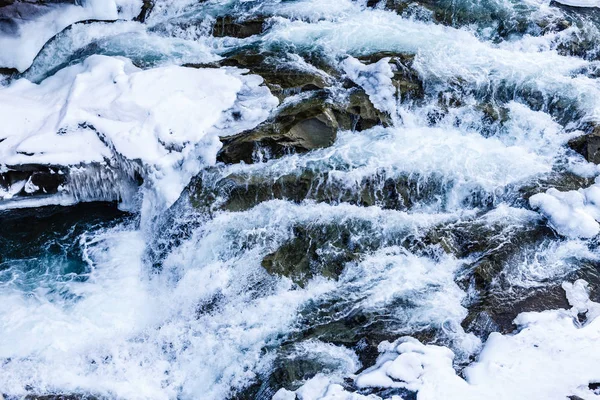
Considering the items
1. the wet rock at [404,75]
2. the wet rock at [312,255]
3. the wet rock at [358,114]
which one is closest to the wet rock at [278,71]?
the wet rock at [358,114]

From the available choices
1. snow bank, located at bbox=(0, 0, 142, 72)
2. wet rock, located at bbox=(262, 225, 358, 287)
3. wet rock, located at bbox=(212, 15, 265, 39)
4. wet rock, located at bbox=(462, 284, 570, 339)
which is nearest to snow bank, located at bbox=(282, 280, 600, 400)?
wet rock, located at bbox=(462, 284, 570, 339)

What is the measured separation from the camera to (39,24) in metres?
10.3

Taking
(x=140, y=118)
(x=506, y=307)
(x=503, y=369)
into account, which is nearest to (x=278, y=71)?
(x=140, y=118)

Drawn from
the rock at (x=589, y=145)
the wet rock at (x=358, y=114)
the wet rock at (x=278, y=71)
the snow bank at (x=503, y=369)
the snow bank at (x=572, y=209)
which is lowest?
the snow bank at (x=503, y=369)

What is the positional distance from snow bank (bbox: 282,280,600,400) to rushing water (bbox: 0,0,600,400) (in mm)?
30

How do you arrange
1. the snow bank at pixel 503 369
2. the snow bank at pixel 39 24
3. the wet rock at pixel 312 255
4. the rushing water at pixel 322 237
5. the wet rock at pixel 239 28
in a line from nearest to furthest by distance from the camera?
the snow bank at pixel 503 369 → the rushing water at pixel 322 237 → the wet rock at pixel 312 255 → the snow bank at pixel 39 24 → the wet rock at pixel 239 28

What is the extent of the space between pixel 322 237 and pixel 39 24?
254 inches

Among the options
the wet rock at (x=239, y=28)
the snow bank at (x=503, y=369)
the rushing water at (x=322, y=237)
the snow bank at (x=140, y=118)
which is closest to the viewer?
the snow bank at (x=503, y=369)

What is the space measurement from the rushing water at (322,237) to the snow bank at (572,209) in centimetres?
3

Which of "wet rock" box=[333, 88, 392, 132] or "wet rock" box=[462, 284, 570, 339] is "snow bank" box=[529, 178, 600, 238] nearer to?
"wet rock" box=[462, 284, 570, 339]

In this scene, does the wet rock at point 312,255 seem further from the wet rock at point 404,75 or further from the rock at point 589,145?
the rock at point 589,145

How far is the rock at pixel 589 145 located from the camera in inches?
334

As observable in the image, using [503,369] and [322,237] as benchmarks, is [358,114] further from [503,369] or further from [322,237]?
[503,369]

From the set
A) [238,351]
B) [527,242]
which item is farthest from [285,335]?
[527,242]
